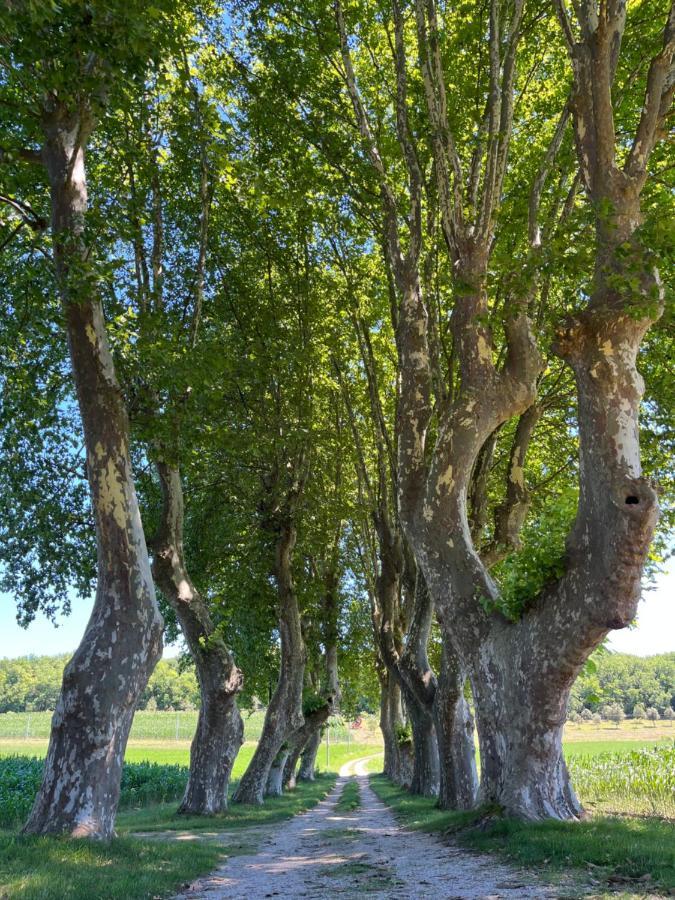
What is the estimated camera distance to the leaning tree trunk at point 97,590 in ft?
23.2

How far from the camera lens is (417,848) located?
7.92 metres

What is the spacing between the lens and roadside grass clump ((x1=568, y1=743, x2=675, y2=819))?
589 inches

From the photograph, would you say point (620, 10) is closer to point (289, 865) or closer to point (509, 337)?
point (509, 337)

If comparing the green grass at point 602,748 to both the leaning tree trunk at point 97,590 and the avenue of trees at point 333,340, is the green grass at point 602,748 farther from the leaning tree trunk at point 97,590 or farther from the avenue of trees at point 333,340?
the leaning tree trunk at point 97,590

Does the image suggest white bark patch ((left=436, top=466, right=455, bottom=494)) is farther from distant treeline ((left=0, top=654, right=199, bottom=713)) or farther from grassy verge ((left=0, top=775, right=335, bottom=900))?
distant treeline ((left=0, top=654, right=199, bottom=713))

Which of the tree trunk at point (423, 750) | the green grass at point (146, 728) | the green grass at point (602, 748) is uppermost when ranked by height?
the tree trunk at point (423, 750)

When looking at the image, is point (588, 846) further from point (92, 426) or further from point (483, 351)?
point (92, 426)

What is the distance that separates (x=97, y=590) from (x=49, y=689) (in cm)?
12301

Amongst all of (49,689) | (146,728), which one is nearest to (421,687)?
(146,728)

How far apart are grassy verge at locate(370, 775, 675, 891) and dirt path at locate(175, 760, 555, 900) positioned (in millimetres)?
286

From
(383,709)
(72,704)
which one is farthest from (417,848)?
(383,709)

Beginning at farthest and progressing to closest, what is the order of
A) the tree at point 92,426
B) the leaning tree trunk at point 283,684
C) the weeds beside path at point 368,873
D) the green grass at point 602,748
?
the green grass at point 602,748 → the leaning tree trunk at point 283,684 → the tree at point 92,426 → the weeds beside path at point 368,873

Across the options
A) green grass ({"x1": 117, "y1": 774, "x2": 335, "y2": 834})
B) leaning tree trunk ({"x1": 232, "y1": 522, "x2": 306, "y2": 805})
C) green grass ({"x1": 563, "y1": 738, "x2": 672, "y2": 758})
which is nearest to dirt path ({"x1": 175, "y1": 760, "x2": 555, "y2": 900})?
green grass ({"x1": 117, "y1": 774, "x2": 335, "y2": 834})

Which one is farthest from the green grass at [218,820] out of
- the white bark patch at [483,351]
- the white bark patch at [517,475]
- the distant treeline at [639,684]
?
the distant treeline at [639,684]
